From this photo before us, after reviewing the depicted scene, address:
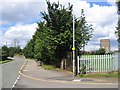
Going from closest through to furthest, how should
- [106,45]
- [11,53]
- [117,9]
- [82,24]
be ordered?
[117,9]
[82,24]
[106,45]
[11,53]

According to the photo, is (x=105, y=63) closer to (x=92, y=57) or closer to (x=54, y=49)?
(x=92, y=57)

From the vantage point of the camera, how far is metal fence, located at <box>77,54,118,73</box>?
85.5 feet

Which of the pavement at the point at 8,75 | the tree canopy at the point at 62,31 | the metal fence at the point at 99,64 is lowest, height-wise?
the pavement at the point at 8,75

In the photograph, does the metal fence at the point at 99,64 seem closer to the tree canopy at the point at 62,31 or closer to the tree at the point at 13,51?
the tree canopy at the point at 62,31

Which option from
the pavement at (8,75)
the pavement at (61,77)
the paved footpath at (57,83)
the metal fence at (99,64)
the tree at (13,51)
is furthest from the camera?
the tree at (13,51)

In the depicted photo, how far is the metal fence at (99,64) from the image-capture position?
1026 inches

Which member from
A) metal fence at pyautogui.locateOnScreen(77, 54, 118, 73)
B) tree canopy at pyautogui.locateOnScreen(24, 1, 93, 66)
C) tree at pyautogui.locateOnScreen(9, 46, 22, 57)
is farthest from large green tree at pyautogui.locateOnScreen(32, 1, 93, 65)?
tree at pyautogui.locateOnScreen(9, 46, 22, 57)

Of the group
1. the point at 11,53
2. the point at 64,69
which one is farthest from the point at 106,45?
the point at 11,53

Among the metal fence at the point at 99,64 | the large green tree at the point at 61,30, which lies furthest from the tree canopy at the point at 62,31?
the metal fence at the point at 99,64

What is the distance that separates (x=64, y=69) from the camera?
112ft

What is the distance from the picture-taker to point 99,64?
1039 inches

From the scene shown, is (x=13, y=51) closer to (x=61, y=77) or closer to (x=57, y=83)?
(x=61, y=77)

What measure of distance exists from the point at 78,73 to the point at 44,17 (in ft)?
31.7

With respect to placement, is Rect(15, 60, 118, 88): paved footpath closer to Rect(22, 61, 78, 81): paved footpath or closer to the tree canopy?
Rect(22, 61, 78, 81): paved footpath
